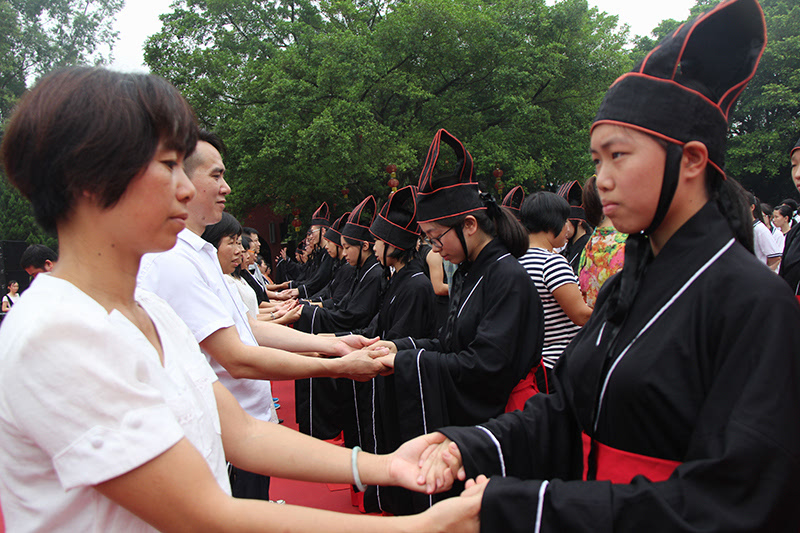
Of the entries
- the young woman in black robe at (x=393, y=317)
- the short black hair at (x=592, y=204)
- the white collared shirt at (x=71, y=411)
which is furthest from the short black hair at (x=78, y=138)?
the short black hair at (x=592, y=204)

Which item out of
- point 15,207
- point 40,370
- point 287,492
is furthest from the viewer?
point 15,207

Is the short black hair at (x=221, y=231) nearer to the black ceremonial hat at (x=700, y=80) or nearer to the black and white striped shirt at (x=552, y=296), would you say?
the black and white striped shirt at (x=552, y=296)

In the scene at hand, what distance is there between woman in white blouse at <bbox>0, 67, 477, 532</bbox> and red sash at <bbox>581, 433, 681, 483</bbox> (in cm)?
73

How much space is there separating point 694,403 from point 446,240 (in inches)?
85.6

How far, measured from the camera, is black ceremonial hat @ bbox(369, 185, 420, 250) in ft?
18.3

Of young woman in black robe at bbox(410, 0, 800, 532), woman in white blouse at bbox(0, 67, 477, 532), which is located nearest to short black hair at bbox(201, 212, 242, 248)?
woman in white blouse at bbox(0, 67, 477, 532)

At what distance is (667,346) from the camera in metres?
1.49

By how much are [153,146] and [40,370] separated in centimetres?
54

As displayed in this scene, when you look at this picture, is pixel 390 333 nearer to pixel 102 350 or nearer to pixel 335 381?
pixel 335 381

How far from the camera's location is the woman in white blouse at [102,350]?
1.12 meters

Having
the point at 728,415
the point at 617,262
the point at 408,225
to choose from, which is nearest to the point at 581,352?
the point at 728,415

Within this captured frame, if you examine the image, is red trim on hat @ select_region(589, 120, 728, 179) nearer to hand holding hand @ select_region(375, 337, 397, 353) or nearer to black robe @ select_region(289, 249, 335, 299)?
hand holding hand @ select_region(375, 337, 397, 353)

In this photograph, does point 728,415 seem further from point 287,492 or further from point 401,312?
point 287,492

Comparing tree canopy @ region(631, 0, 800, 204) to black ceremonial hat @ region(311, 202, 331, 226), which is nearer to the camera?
black ceremonial hat @ region(311, 202, 331, 226)
